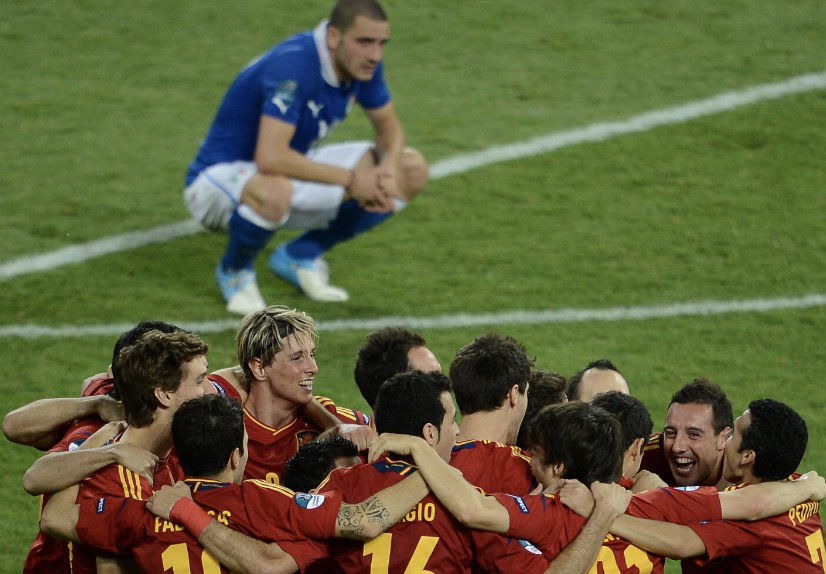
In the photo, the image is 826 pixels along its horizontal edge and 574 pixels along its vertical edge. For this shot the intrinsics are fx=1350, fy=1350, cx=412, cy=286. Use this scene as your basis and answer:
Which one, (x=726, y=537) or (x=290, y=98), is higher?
(x=290, y=98)

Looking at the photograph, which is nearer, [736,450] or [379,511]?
[379,511]

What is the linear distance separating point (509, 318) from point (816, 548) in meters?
3.47

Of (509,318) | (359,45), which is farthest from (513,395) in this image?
(359,45)

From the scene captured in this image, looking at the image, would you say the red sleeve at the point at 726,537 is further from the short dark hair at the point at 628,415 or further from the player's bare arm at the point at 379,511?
the player's bare arm at the point at 379,511

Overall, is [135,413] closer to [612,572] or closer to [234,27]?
[612,572]

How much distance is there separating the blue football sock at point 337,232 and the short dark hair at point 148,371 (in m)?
3.44

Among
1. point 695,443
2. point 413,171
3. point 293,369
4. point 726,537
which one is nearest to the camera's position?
point 726,537

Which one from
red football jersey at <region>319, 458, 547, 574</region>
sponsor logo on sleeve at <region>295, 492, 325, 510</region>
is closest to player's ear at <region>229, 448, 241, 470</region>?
sponsor logo on sleeve at <region>295, 492, 325, 510</region>

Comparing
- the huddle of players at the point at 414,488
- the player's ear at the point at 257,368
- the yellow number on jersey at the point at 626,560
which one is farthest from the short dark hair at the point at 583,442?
the player's ear at the point at 257,368

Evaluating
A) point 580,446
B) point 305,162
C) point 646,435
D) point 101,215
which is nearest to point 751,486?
point 646,435

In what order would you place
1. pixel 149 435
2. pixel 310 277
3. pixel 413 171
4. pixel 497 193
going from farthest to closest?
pixel 497 193
pixel 310 277
pixel 413 171
pixel 149 435

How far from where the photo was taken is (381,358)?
519cm

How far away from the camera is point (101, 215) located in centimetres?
893

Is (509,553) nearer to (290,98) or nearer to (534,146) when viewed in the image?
(290,98)
